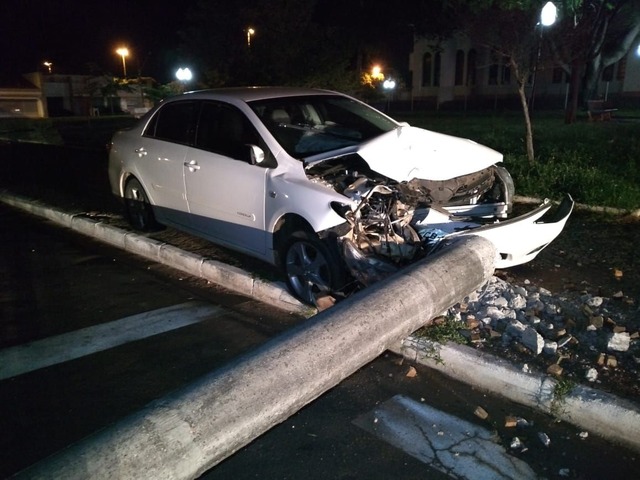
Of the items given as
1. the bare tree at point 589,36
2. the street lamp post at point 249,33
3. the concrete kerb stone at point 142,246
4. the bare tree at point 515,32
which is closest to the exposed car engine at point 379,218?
the concrete kerb stone at point 142,246

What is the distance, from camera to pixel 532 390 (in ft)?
11.0

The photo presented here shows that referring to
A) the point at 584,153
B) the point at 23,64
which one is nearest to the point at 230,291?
the point at 584,153

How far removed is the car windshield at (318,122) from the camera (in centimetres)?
511

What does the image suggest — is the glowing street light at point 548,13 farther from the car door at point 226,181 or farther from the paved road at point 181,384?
the paved road at point 181,384

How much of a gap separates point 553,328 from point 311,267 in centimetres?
196

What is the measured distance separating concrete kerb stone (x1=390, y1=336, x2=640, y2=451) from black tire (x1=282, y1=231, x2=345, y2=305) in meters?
0.79

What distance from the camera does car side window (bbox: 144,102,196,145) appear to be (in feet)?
19.3

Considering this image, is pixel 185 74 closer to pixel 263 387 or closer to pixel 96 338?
pixel 96 338

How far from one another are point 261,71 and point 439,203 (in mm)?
11722

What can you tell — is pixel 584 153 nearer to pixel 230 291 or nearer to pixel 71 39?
pixel 230 291

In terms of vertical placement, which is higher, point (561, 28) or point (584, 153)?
point (561, 28)

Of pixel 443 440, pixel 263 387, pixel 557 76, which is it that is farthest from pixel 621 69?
pixel 263 387

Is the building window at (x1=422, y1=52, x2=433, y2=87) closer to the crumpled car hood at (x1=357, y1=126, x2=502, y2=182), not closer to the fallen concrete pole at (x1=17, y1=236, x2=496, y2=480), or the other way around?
the crumpled car hood at (x1=357, y1=126, x2=502, y2=182)

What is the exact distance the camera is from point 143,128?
661 cm
